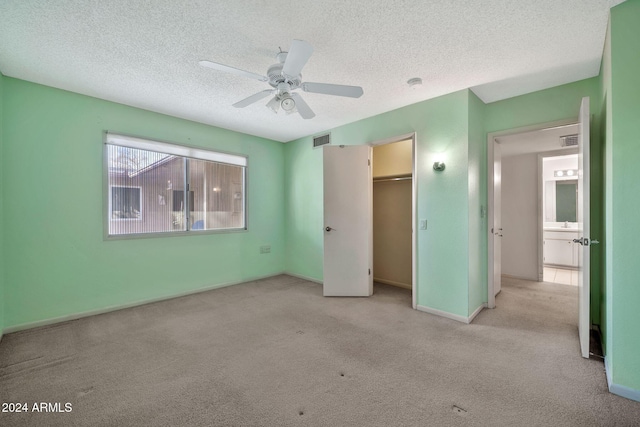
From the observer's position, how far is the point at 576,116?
296 cm

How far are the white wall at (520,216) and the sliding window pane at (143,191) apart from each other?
5932mm

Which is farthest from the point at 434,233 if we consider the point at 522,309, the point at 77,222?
the point at 77,222

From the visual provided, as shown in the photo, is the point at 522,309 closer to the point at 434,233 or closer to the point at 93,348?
the point at 434,233

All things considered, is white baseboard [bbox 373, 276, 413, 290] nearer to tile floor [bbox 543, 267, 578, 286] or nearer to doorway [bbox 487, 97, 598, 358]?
doorway [bbox 487, 97, 598, 358]

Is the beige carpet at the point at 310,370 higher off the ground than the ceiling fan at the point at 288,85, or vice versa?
the ceiling fan at the point at 288,85

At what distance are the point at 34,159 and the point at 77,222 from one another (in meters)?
0.79

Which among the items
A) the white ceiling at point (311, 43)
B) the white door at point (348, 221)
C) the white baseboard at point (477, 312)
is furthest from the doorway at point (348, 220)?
the white baseboard at point (477, 312)

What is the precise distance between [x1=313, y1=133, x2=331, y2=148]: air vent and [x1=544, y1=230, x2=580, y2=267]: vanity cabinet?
518 cm

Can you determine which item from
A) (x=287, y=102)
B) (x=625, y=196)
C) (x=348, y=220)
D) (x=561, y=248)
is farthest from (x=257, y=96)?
(x=561, y=248)

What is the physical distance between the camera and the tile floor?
15.7 ft

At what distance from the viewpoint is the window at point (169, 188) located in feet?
11.8

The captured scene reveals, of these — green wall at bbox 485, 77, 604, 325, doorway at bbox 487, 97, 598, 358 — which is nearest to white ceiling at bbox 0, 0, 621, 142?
green wall at bbox 485, 77, 604, 325

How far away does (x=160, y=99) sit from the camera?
344cm

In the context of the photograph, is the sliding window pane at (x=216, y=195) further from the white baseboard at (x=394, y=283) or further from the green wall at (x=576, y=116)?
the green wall at (x=576, y=116)
